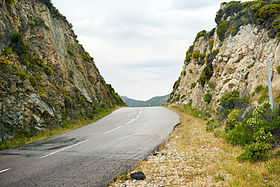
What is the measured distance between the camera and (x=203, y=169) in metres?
5.41

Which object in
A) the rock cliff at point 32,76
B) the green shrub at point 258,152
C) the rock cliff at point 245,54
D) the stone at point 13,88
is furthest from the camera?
the rock cliff at point 245,54

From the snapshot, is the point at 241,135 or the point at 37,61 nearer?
the point at 241,135

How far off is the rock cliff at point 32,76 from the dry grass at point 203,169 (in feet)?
29.0

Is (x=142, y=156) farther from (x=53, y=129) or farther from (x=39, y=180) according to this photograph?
(x=53, y=129)

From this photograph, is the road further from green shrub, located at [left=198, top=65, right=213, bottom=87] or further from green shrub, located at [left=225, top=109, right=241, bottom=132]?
green shrub, located at [left=198, top=65, right=213, bottom=87]

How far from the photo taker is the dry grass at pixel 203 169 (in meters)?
4.42

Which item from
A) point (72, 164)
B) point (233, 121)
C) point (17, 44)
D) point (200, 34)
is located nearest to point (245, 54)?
point (233, 121)

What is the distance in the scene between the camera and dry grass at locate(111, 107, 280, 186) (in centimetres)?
442

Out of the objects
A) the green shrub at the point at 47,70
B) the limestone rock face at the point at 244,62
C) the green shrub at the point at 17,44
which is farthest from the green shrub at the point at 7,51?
the limestone rock face at the point at 244,62

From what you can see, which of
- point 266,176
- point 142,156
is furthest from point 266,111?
point 142,156

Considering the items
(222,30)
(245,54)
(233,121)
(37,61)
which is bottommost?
(233,121)

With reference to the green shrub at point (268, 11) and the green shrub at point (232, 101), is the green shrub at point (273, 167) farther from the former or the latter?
the green shrub at point (268, 11)

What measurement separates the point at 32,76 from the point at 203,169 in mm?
14815

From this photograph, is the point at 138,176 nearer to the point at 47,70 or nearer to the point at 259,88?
the point at 259,88
